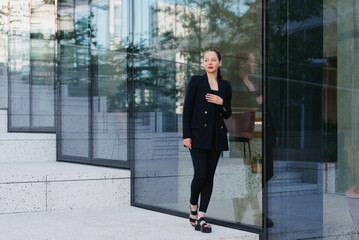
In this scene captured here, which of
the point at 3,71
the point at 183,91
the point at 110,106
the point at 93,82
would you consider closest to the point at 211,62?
the point at 183,91

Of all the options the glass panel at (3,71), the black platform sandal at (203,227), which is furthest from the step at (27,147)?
the black platform sandal at (203,227)

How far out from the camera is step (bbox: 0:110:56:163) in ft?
21.9

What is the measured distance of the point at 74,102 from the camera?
6770 millimetres

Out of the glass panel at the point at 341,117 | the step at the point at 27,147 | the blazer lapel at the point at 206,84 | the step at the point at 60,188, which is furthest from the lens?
the step at the point at 27,147

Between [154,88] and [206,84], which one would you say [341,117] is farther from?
[154,88]

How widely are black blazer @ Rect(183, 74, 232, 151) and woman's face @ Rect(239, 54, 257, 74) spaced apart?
0.69 ft

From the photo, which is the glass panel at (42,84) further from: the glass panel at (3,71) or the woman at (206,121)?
the woman at (206,121)

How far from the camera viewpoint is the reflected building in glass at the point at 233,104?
3771 millimetres

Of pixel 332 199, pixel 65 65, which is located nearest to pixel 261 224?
pixel 332 199

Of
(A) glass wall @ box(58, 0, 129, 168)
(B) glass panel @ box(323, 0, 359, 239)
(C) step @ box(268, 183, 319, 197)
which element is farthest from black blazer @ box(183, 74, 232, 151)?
(A) glass wall @ box(58, 0, 129, 168)

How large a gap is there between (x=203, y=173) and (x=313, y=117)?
106 cm

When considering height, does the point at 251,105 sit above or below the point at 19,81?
below

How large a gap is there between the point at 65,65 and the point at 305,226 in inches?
166

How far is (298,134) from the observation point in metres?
4.02
